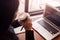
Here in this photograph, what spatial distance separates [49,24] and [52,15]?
122 millimetres

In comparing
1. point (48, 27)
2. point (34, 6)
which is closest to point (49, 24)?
point (48, 27)

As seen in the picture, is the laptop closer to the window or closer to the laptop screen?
the laptop screen

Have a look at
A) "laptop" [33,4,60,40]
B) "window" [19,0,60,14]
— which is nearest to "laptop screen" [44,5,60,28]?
"laptop" [33,4,60,40]

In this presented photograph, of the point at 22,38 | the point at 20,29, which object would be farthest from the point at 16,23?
the point at 22,38

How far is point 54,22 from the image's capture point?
1235mm

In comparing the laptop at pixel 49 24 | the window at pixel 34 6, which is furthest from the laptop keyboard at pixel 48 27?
the window at pixel 34 6

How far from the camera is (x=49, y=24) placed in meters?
1.22

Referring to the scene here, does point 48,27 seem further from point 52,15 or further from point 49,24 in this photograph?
point 52,15

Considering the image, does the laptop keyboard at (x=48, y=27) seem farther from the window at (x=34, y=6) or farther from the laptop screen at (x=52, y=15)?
the window at (x=34, y=6)

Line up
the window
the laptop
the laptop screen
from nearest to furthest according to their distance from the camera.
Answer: the laptop → the laptop screen → the window

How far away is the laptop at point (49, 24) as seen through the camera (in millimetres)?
1091

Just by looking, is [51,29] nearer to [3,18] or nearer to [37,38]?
[37,38]

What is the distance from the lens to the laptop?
109 cm

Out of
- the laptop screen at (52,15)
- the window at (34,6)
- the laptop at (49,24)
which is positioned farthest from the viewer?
the window at (34,6)
